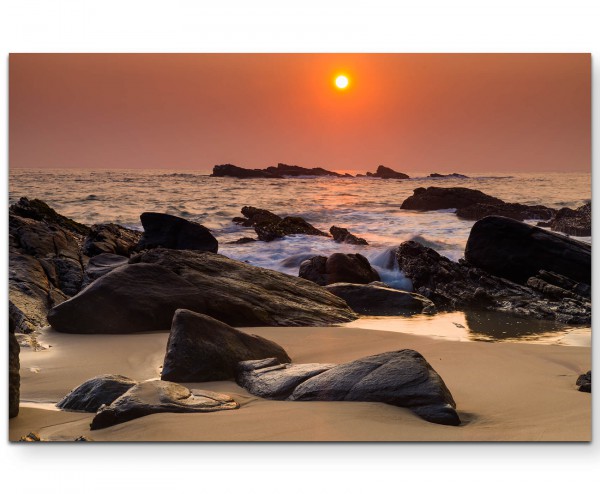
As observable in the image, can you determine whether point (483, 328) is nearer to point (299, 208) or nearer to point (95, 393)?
point (299, 208)

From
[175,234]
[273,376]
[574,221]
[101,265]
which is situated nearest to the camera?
[273,376]

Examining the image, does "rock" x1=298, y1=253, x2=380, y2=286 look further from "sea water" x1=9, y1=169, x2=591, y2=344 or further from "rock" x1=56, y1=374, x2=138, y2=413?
"rock" x1=56, y1=374, x2=138, y2=413

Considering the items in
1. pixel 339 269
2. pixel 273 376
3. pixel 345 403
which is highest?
pixel 339 269

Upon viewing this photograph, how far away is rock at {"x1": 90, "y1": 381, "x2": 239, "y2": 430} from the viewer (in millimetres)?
4996

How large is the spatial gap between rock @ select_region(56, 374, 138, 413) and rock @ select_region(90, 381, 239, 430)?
6.1 inches

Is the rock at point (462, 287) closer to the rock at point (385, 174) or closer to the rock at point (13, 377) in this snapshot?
the rock at point (385, 174)

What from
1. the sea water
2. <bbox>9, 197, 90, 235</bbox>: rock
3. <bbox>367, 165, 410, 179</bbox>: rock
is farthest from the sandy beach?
<bbox>367, 165, 410, 179</bbox>: rock

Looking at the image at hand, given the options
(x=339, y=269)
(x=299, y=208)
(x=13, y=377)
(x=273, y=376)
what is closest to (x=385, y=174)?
(x=299, y=208)

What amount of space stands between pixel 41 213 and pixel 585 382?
4.73m

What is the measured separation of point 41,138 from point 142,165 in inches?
33.5

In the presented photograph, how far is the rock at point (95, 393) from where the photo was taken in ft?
17.1

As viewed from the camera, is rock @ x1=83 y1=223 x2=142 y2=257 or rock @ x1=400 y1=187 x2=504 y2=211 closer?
rock @ x1=400 y1=187 x2=504 y2=211

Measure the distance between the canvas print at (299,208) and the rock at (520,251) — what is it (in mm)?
20

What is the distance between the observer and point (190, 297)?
269 inches
